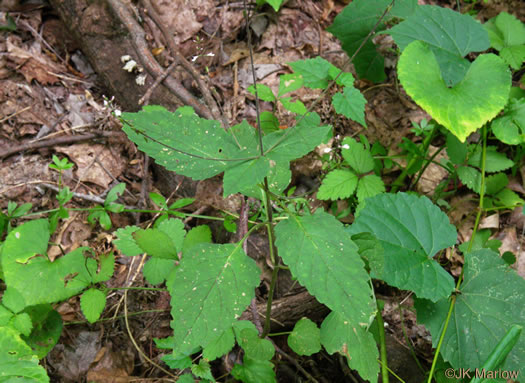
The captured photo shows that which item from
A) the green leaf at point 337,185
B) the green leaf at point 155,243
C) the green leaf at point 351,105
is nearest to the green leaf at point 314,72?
the green leaf at point 351,105

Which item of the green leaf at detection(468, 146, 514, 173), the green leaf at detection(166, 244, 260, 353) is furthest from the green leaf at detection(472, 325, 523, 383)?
the green leaf at detection(468, 146, 514, 173)

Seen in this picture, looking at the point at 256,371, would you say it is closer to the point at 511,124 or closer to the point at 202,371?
the point at 202,371

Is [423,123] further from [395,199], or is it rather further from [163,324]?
[163,324]

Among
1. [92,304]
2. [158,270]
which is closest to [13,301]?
[92,304]

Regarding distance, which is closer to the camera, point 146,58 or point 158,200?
point 158,200

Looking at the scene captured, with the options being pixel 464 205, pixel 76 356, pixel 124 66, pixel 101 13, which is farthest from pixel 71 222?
pixel 464 205

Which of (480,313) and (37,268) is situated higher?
(480,313)
